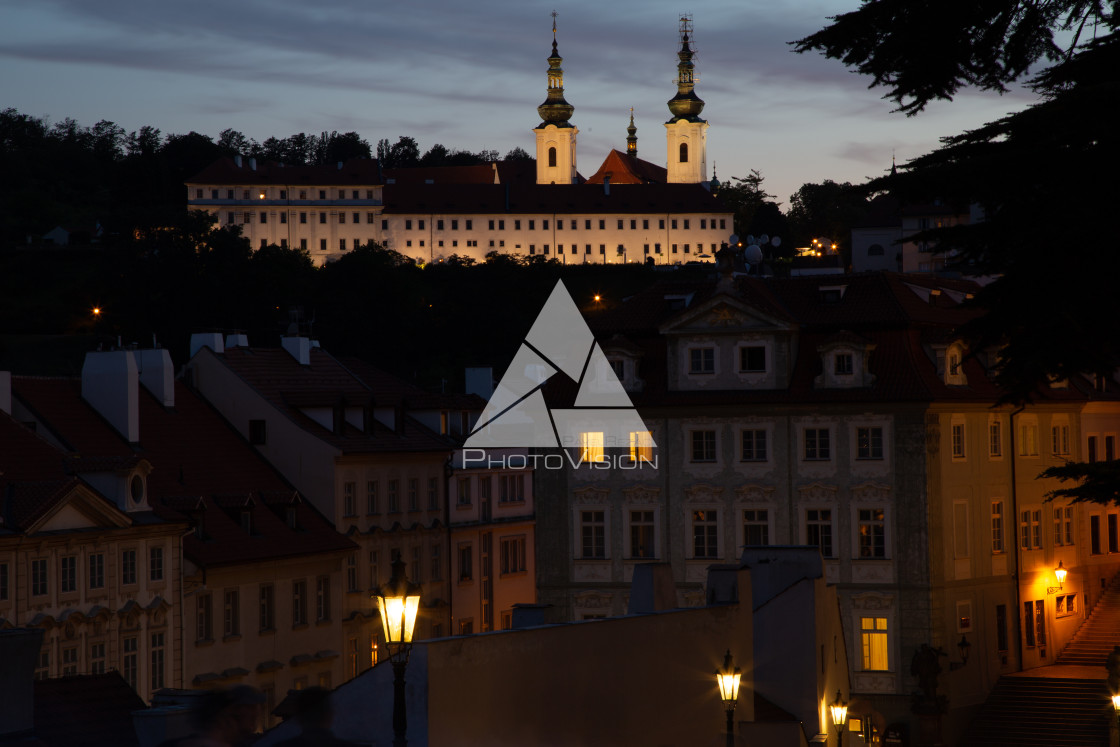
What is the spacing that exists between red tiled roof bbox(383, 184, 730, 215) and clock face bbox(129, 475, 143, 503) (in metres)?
143

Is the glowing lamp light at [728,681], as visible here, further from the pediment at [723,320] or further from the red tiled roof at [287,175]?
the red tiled roof at [287,175]

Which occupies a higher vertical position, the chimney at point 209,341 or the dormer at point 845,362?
the chimney at point 209,341

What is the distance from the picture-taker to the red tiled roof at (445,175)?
633 feet

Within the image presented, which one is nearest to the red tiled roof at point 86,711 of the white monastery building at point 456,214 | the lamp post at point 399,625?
the lamp post at point 399,625

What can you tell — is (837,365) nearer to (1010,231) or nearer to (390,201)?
(1010,231)

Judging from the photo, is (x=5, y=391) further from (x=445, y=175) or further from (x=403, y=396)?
(x=445, y=175)

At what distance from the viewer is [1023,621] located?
44.2m

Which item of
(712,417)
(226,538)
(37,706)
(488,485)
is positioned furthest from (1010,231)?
(488,485)

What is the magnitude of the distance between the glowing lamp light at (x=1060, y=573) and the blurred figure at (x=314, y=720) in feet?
126

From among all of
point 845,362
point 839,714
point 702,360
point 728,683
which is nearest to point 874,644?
point 845,362

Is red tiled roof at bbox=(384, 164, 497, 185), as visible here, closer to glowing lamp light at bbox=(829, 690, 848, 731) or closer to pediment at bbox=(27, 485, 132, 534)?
pediment at bbox=(27, 485, 132, 534)

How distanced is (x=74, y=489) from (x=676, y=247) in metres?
149

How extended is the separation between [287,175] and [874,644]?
139m

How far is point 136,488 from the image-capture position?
34.9 m
